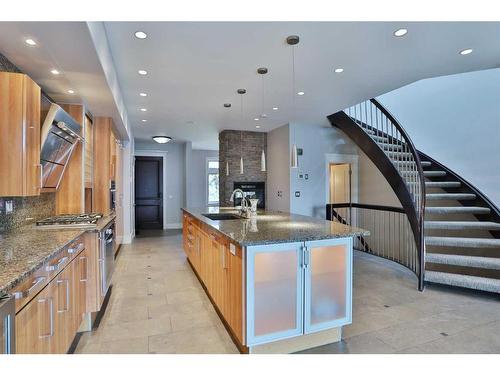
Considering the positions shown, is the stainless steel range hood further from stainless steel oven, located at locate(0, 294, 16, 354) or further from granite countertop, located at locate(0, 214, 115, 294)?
stainless steel oven, located at locate(0, 294, 16, 354)

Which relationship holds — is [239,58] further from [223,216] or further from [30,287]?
[30,287]

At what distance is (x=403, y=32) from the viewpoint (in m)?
2.54

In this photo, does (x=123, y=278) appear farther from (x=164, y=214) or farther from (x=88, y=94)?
(x=164, y=214)

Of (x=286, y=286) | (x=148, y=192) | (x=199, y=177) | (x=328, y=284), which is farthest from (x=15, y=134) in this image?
(x=199, y=177)

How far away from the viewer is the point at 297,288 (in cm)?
214

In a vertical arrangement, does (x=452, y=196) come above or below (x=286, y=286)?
above

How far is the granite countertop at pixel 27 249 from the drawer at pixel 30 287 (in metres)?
0.06

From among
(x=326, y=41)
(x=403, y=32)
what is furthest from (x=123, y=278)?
(x=403, y=32)

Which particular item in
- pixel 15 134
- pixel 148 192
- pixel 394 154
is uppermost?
pixel 394 154

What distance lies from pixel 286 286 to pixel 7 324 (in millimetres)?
1625

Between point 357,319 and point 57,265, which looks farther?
point 357,319

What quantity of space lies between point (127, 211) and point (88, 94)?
146 inches

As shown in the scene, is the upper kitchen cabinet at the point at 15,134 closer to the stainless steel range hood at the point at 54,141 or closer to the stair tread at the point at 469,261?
the stainless steel range hood at the point at 54,141
